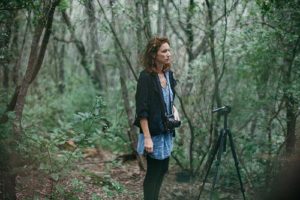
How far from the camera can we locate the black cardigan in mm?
4262

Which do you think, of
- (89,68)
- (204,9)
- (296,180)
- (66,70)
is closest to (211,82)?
(204,9)

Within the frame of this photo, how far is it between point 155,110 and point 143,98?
16 cm

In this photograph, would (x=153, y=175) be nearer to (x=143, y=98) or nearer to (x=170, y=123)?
(x=170, y=123)

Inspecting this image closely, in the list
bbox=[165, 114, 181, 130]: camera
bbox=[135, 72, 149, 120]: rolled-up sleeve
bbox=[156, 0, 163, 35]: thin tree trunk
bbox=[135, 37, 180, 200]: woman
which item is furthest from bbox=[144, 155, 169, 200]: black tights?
bbox=[156, 0, 163, 35]: thin tree trunk

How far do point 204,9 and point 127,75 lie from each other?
7.95ft

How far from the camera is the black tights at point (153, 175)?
14.5 ft

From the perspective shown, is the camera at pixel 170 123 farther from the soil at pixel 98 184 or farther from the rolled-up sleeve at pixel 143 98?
the soil at pixel 98 184

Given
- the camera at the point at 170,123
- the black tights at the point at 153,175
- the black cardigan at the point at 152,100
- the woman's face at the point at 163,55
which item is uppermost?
the woman's face at the point at 163,55

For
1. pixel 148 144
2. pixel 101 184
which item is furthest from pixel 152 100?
pixel 101 184

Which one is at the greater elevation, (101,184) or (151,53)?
(151,53)

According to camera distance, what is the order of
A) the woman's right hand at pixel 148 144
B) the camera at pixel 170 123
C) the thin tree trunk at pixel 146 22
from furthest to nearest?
the thin tree trunk at pixel 146 22 → the camera at pixel 170 123 → the woman's right hand at pixel 148 144

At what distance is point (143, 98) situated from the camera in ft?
13.9

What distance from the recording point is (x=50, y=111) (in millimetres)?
10273

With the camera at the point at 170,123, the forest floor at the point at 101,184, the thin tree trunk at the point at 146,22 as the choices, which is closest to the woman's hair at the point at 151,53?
the camera at the point at 170,123
